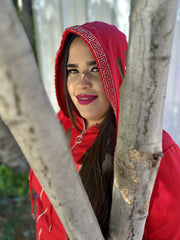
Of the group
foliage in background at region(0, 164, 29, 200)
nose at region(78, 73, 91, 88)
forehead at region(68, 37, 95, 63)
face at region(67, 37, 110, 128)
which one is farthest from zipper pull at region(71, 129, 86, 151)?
foliage in background at region(0, 164, 29, 200)

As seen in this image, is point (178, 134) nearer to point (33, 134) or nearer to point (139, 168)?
point (139, 168)

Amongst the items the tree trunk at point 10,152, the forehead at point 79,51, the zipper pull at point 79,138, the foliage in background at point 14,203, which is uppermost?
the forehead at point 79,51

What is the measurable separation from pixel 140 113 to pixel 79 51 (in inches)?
28.2

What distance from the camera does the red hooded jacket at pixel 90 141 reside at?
798 mm

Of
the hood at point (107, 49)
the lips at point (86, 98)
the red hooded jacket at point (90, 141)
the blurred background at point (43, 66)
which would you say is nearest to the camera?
the red hooded jacket at point (90, 141)

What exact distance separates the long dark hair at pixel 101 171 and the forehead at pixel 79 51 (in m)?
0.05

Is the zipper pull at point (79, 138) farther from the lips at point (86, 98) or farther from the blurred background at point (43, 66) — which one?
the blurred background at point (43, 66)

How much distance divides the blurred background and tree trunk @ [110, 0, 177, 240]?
1768mm

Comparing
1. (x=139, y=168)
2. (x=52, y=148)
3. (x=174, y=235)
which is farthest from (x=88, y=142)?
(x=52, y=148)

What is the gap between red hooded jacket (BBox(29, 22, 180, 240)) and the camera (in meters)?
0.80

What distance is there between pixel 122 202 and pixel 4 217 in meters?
2.31

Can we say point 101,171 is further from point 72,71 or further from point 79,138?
point 72,71

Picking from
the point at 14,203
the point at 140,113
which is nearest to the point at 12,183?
the point at 14,203

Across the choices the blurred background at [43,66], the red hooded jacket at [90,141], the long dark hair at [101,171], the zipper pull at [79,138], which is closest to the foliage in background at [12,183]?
the blurred background at [43,66]
